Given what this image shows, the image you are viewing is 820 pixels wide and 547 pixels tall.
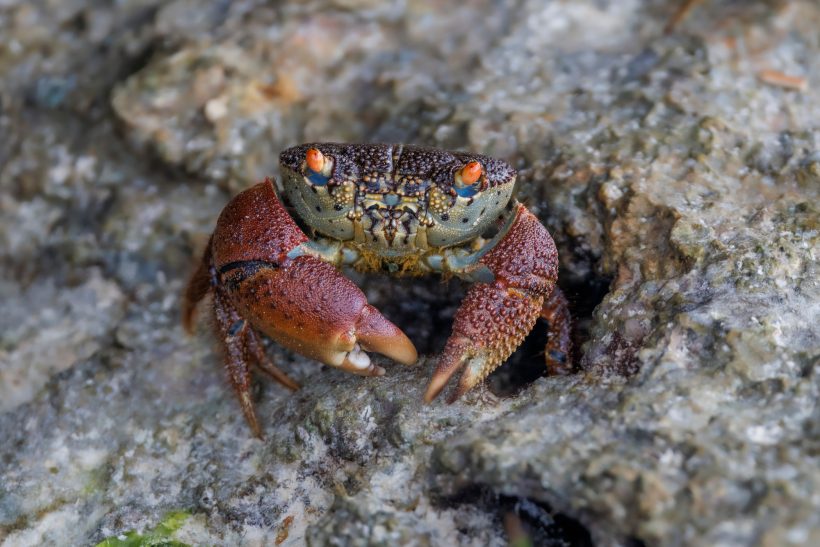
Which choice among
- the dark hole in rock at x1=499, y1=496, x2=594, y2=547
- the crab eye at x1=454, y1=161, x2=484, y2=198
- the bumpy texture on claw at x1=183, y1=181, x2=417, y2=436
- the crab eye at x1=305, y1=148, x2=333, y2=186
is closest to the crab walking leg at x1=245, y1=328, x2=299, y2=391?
the bumpy texture on claw at x1=183, y1=181, x2=417, y2=436

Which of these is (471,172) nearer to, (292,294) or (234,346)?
(292,294)

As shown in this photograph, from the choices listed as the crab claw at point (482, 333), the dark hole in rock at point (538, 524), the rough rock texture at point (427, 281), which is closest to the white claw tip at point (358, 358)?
the rough rock texture at point (427, 281)

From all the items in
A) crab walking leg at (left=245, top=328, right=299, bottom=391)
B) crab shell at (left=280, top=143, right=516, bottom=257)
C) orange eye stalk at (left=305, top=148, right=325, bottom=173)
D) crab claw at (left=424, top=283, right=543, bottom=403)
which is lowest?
crab walking leg at (left=245, top=328, right=299, bottom=391)

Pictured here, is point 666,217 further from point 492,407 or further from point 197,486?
point 197,486

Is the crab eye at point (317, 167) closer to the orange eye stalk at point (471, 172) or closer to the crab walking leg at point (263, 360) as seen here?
the orange eye stalk at point (471, 172)

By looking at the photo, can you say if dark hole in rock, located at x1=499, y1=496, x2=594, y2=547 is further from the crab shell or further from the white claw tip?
the crab shell

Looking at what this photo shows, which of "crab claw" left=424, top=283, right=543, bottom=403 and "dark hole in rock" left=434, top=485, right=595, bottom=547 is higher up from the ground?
"crab claw" left=424, top=283, right=543, bottom=403
